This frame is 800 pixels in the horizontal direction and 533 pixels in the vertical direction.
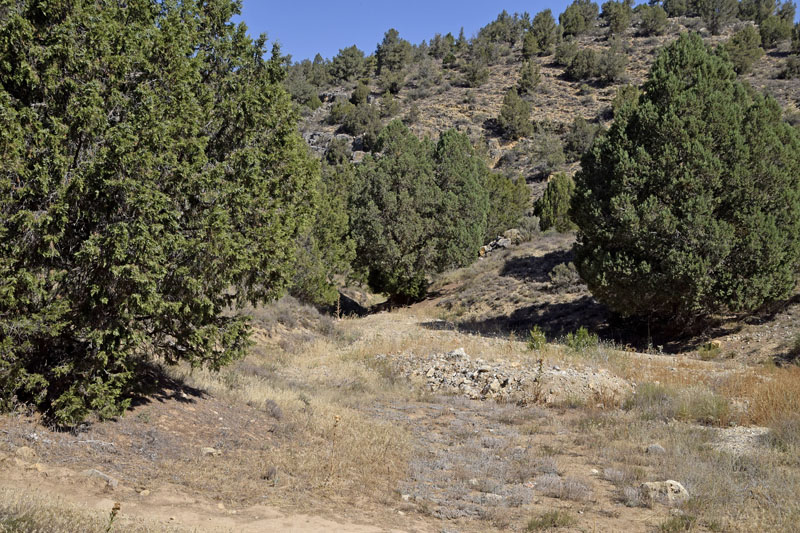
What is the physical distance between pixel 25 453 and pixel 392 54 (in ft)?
249

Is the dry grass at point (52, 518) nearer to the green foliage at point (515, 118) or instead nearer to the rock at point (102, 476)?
the rock at point (102, 476)

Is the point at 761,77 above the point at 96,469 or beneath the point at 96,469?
above

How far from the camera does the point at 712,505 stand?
5.87 metres

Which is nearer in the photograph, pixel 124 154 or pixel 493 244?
pixel 124 154

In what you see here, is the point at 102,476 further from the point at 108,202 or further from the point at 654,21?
the point at 654,21

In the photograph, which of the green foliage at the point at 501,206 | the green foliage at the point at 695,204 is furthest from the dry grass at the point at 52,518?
the green foliage at the point at 501,206

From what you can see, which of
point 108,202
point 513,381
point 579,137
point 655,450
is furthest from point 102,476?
point 579,137

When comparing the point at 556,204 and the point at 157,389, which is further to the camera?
the point at 556,204

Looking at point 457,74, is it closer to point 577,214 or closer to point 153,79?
point 577,214

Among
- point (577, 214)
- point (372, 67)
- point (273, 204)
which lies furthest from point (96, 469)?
point (372, 67)

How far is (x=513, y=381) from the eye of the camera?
12.3m

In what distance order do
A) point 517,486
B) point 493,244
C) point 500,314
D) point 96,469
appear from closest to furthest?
point 96,469, point 517,486, point 500,314, point 493,244

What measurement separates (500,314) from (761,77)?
43.7 metres

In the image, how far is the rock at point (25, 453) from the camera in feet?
18.3
